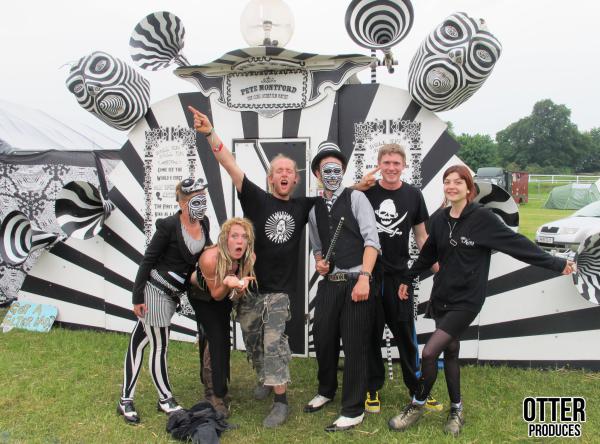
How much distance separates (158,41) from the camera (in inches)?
189

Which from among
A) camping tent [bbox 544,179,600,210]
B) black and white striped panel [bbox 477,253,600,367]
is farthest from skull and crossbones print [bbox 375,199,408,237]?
camping tent [bbox 544,179,600,210]

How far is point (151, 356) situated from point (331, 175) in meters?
1.69

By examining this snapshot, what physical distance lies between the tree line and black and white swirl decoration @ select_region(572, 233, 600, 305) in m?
52.4

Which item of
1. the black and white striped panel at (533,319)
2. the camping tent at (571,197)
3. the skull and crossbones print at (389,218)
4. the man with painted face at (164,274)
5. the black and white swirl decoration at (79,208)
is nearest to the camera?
the man with painted face at (164,274)

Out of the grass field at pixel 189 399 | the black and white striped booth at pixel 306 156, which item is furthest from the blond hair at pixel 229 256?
the black and white striped booth at pixel 306 156

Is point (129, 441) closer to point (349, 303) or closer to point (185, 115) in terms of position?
point (349, 303)

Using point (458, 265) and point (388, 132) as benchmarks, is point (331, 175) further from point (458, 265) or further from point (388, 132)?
point (388, 132)

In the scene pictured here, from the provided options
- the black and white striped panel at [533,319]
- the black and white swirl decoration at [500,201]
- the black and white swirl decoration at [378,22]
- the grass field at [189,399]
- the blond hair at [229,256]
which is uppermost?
the black and white swirl decoration at [378,22]

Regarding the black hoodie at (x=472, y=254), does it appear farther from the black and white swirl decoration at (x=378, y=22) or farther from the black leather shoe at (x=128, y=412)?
the black leather shoe at (x=128, y=412)

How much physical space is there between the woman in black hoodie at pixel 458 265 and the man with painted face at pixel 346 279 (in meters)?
0.36

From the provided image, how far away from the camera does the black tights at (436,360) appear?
3010 mm

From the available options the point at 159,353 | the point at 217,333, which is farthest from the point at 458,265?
the point at 159,353

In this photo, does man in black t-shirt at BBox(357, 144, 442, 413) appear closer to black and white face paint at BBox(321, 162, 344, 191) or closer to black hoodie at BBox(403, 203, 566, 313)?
black and white face paint at BBox(321, 162, 344, 191)

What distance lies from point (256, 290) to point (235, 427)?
888 mm
